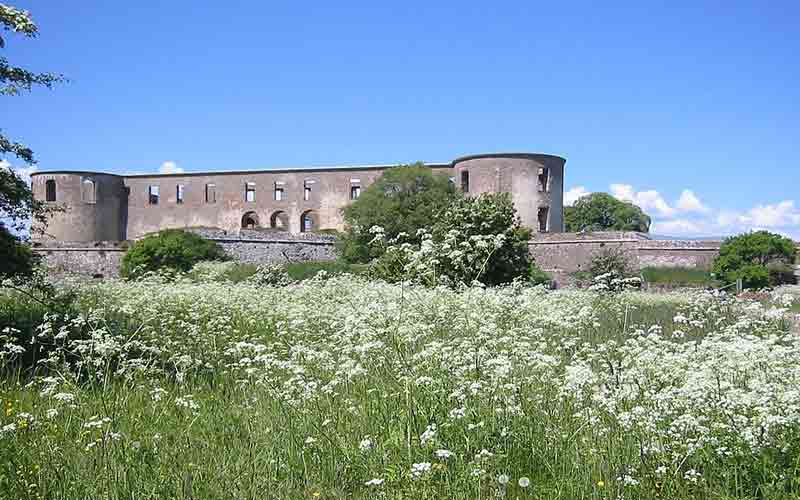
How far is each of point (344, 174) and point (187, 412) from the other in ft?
155

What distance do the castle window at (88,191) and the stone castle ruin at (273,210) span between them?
0.21 ft

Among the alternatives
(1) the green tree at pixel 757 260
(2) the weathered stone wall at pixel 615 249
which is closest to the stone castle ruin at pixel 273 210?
(2) the weathered stone wall at pixel 615 249

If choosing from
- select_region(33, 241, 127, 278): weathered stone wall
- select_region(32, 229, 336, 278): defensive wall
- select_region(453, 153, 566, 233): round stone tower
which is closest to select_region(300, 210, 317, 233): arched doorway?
select_region(32, 229, 336, 278): defensive wall

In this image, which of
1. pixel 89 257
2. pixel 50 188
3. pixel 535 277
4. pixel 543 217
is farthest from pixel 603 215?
pixel 50 188

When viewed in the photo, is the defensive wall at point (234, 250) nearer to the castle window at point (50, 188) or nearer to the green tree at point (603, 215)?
the castle window at point (50, 188)

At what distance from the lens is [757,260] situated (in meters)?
36.7

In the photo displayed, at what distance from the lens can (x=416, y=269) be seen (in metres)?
5.47

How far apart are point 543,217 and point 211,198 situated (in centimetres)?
2342

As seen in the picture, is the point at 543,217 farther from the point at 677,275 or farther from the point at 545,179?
the point at 677,275

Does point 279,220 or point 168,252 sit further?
point 279,220

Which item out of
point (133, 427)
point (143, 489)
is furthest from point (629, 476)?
A: point (133, 427)

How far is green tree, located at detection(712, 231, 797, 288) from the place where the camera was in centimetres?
3519

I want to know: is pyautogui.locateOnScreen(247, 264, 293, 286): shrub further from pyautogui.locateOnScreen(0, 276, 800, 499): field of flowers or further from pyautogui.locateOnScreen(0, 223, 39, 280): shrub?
pyautogui.locateOnScreen(0, 276, 800, 499): field of flowers

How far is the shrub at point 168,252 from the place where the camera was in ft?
113
